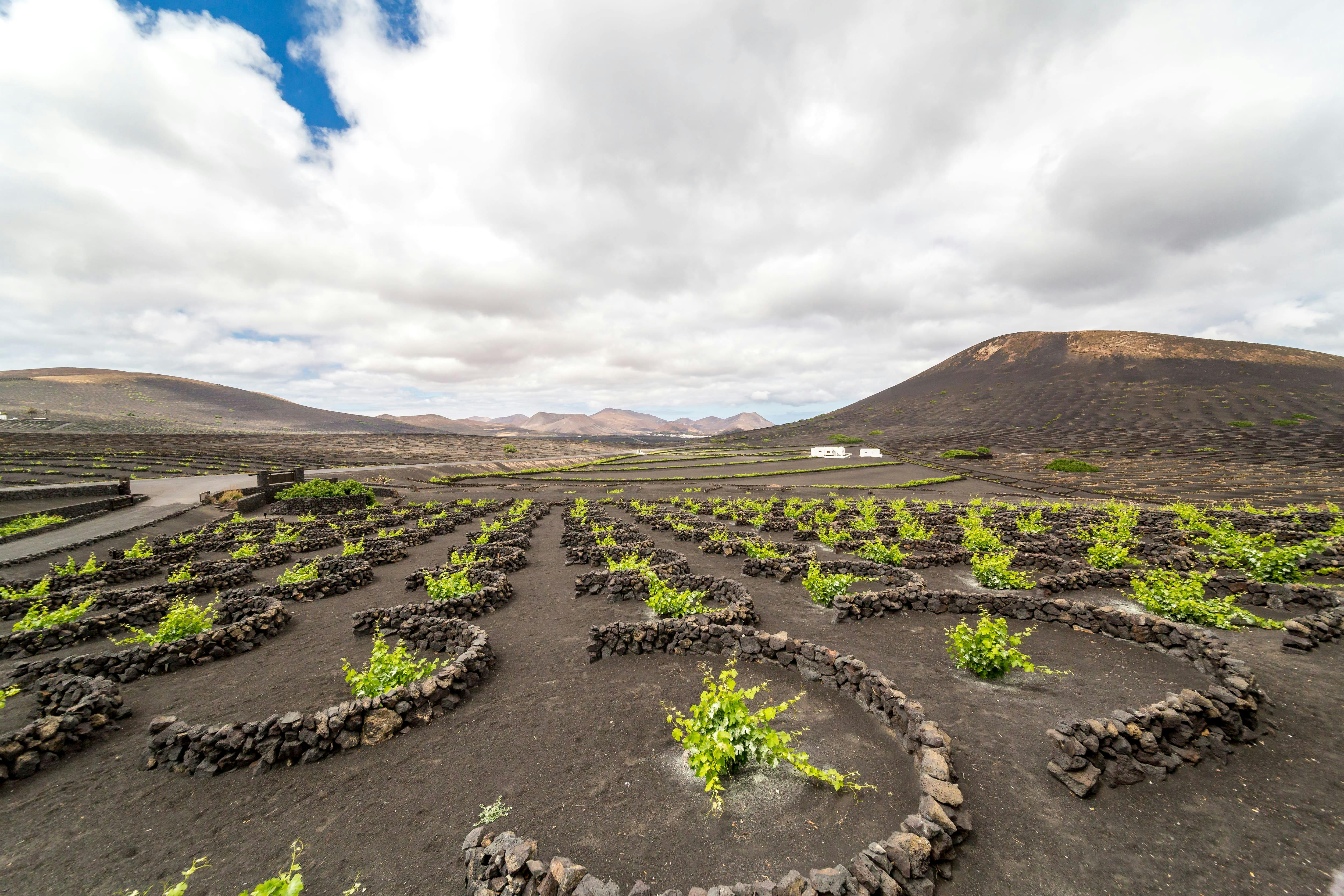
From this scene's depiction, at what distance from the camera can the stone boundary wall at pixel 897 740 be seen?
4.93 m

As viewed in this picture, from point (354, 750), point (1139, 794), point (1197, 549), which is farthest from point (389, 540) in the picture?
point (1197, 549)

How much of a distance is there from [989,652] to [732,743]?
6.35 metres

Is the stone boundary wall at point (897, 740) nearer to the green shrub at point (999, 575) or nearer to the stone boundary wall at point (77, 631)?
the green shrub at point (999, 575)

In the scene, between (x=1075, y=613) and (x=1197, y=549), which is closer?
(x=1075, y=613)

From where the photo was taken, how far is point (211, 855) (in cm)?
596

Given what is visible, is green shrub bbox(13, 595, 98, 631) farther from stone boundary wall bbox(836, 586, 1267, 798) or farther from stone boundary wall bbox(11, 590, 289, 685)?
stone boundary wall bbox(836, 586, 1267, 798)

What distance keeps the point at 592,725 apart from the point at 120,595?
1708 centimetres

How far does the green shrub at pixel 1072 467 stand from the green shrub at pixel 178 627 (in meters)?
83.5

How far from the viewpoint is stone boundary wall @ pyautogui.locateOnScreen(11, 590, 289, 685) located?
33.4ft

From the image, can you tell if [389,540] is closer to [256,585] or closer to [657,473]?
[256,585]

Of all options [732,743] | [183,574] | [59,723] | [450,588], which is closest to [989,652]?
[732,743]

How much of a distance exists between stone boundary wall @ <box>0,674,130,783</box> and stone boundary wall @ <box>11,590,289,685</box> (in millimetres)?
300

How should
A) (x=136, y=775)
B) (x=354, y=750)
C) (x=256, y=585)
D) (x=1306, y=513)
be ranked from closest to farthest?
(x=136, y=775) < (x=354, y=750) < (x=256, y=585) < (x=1306, y=513)

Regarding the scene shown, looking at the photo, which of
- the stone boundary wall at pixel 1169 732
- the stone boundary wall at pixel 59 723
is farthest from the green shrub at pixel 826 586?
the stone boundary wall at pixel 59 723
